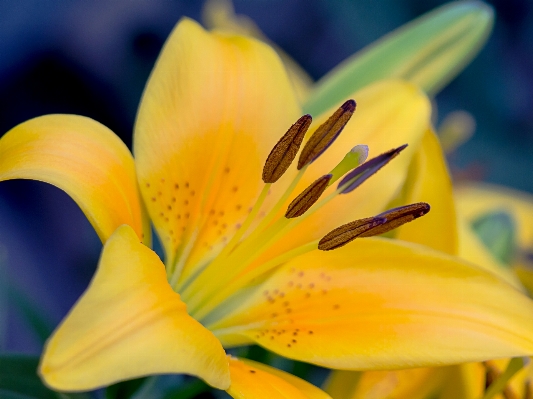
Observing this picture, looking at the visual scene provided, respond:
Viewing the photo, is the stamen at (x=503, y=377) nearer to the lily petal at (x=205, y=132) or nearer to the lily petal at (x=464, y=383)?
the lily petal at (x=464, y=383)

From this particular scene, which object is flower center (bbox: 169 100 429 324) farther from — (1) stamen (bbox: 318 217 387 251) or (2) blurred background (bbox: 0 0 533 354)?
(2) blurred background (bbox: 0 0 533 354)

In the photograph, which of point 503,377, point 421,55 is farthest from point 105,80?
point 503,377

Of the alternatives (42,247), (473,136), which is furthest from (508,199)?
(42,247)

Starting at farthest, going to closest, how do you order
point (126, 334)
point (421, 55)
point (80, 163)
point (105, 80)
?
point (105, 80) → point (421, 55) → point (80, 163) → point (126, 334)

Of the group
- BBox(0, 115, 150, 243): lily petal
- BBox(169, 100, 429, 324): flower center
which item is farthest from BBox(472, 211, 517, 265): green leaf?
BBox(0, 115, 150, 243): lily petal

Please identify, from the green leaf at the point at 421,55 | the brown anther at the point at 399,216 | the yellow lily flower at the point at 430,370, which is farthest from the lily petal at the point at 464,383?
the green leaf at the point at 421,55

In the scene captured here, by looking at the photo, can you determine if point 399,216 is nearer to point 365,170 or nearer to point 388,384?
point 365,170
